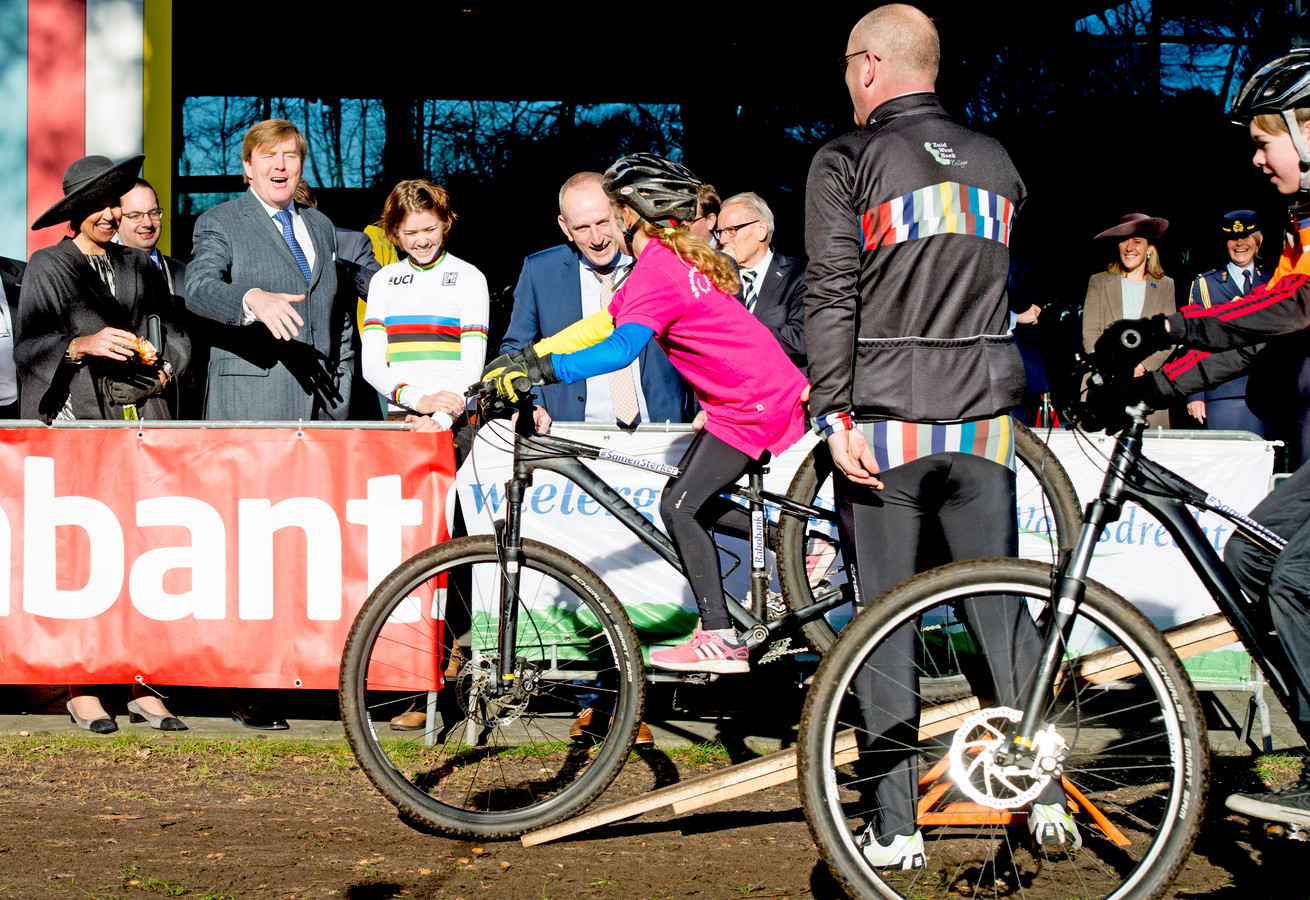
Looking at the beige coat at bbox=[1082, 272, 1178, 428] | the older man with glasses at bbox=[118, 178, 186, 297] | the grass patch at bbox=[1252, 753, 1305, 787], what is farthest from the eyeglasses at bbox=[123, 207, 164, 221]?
the beige coat at bbox=[1082, 272, 1178, 428]

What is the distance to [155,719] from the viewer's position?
525 cm

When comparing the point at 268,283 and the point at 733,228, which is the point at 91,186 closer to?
the point at 268,283

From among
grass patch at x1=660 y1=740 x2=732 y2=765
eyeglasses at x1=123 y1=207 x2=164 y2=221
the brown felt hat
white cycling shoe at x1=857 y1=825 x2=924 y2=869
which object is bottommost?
grass patch at x1=660 y1=740 x2=732 y2=765

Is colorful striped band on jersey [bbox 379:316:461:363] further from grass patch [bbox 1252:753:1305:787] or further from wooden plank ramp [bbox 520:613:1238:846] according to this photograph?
grass patch [bbox 1252:753:1305:787]

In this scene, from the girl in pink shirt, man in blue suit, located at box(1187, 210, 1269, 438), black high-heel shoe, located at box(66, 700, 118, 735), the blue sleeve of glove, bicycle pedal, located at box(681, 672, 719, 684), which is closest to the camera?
the blue sleeve of glove

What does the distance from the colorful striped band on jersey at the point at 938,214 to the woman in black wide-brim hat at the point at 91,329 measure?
366cm

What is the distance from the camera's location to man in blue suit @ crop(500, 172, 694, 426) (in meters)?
5.77

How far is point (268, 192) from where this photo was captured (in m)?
5.91

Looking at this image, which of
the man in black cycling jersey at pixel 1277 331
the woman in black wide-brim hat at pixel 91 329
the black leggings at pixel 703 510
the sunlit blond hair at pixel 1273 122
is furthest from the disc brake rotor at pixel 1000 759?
the woman in black wide-brim hat at pixel 91 329

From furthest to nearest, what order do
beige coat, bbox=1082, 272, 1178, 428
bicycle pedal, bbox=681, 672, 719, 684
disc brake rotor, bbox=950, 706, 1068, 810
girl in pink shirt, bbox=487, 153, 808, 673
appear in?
beige coat, bbox=1082, 272, 1178, 428, bicycle pedal, bbox=681, 672, 719, 684, girl in pink shirt, bbox=487, 153, 808, 673, disc brake rotor, bbox=950, 706, 1068, 810

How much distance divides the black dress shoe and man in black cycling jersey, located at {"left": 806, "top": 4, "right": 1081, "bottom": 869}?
2.88 metres

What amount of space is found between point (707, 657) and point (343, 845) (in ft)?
4.35

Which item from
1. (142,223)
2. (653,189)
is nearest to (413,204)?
(142,223)

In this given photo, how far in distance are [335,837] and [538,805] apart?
0.66 m
